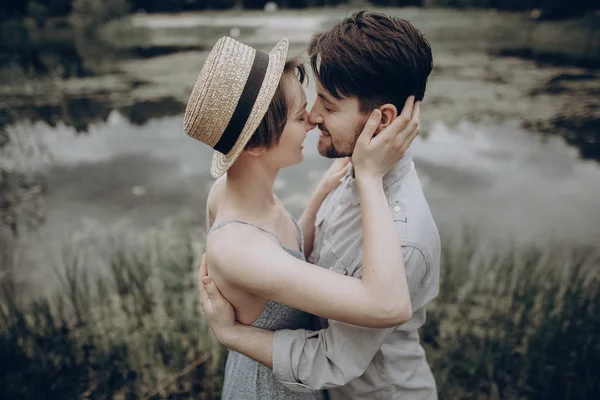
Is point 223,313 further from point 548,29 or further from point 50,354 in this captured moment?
point 548,29

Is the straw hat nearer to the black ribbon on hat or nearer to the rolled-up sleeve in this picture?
the black ribbon on hat

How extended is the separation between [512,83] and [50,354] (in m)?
7.25

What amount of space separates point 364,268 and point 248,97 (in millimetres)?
538

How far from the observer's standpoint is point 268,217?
1.39 meters

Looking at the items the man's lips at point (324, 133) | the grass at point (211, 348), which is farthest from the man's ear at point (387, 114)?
the grass at point (211, 348)

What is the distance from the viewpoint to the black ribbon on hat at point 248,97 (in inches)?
47.1

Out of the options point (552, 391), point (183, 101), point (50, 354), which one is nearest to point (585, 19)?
point (183, 101)

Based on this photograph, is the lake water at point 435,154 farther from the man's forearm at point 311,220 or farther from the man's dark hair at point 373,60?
→ the man's dark hair at point 373,60

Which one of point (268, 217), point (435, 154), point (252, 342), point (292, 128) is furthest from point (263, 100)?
point (435, 154)

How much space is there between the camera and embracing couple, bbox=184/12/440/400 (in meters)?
1.09

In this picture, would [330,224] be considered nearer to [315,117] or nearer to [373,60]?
[315,117]

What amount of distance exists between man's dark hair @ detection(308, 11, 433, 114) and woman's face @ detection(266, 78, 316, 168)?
0.08 meters

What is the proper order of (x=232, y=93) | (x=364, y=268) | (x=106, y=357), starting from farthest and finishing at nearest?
1. (x=106, y=357)
2. (x=232, y=93)
3. (x=364, y=268)

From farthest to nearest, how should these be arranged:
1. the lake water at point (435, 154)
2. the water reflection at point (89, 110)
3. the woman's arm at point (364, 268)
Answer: the water reflection at point (89, 110) < the lake water at point (435, 154) < the woman's arm at point (364, 268)
